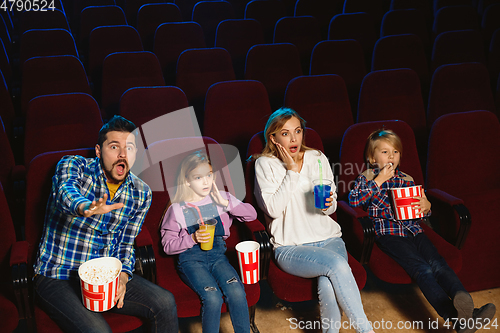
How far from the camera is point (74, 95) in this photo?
1618mm

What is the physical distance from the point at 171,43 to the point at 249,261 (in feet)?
6.06

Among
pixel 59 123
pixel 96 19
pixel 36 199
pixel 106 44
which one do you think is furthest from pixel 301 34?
pixel 36 199

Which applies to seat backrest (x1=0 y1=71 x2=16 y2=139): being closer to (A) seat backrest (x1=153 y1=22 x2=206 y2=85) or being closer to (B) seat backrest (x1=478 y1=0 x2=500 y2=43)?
(A) seat backrest (x1=153 y1=22 x2=206 y2=85)

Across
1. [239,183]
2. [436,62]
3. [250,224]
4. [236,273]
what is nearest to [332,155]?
[239,183]

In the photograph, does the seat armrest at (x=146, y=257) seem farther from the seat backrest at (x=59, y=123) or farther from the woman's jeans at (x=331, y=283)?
the seat backrest at (x=59, y=123)

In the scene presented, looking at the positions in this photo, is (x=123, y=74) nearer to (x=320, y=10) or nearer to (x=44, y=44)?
(x=44, y=44)

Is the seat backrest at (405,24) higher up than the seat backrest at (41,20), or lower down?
lower down

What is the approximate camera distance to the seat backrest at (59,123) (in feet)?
5.17

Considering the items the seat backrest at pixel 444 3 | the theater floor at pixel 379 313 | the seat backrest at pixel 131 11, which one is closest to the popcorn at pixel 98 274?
the theater floor at pixel 379 313

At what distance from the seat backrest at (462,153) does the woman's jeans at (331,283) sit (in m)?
0.58

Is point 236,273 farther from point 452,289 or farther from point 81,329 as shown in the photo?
point 452,289

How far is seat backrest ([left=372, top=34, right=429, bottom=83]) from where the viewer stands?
2.44m

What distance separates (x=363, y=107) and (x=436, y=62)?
89cm

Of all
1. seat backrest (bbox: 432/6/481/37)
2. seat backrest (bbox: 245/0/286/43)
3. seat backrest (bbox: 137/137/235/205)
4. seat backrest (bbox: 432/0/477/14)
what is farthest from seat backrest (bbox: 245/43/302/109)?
seat backrest (bbox: 432/0/477/14)
